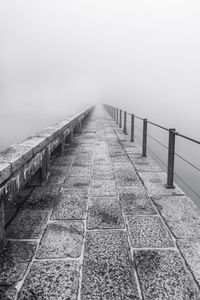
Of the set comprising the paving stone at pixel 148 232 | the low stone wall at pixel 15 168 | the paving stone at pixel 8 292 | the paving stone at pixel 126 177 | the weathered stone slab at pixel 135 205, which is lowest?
the paving stone at pixel 8 292

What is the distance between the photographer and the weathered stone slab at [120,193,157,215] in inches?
133

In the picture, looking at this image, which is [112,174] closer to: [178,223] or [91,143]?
[178,223]

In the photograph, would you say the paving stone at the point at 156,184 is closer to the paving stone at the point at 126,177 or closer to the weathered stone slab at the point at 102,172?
the paving stone at the point at 126,177

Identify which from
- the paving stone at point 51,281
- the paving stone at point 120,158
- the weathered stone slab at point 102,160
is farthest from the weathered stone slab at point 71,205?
the paving stone at point 120,158

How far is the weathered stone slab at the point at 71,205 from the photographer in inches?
129

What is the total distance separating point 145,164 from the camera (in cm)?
608

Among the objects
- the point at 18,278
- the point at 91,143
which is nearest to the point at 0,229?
the point at 18,278

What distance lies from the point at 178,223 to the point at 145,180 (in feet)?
5.80

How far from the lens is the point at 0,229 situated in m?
2.45

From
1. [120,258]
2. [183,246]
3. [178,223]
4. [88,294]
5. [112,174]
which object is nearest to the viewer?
[88,294]

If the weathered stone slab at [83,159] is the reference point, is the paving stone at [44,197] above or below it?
below

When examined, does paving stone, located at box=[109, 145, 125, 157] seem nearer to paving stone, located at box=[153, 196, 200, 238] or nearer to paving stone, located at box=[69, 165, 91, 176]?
paving stone, located at box=[69, 165, 91, 176]

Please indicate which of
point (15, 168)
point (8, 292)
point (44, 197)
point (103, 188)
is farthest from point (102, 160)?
point (8, 292)

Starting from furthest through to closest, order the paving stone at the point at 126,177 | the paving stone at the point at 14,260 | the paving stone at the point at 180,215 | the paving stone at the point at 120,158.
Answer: the paving stone at the point at 120,158 → the paving stone at the point at 126,177 → the paving stone at the point at 180,215 → the paving stone at the point at 14,260
